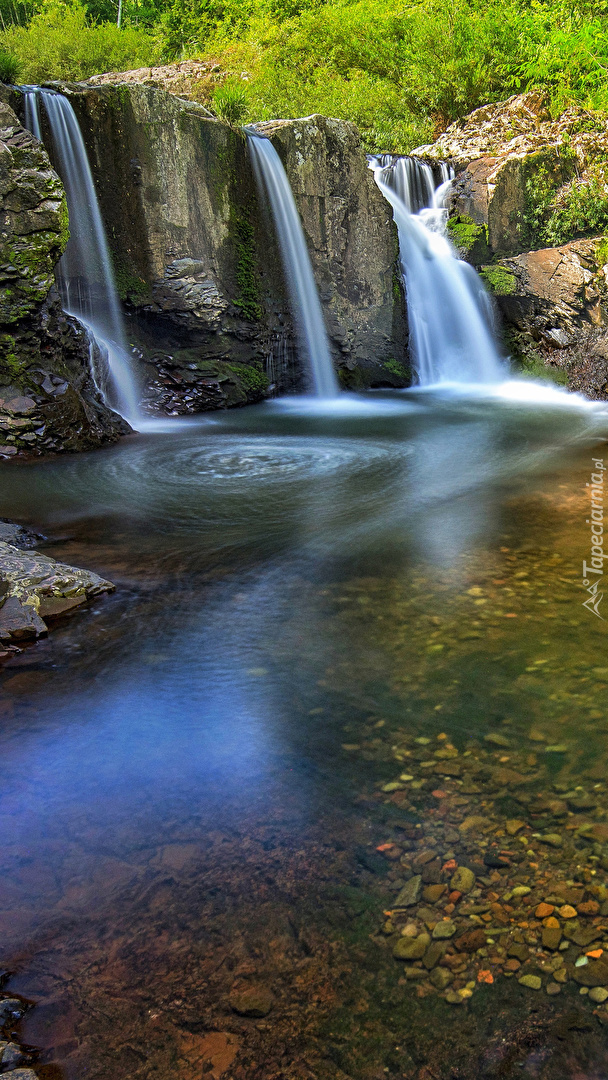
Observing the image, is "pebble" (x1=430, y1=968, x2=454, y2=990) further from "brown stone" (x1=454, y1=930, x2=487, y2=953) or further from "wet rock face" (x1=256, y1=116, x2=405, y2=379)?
"wet rock face" (x1=256, y1=116, x2=405, y2=379)

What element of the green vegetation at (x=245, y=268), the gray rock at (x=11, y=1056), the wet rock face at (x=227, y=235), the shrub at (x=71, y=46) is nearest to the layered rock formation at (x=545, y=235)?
the wet rock face at (x=227, y=235)

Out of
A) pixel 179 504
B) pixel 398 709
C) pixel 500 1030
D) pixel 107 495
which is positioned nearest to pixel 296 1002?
pixel 500 1030

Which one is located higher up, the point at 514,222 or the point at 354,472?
the point at 514,222

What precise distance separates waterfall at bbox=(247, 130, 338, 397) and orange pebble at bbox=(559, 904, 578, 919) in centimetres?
1111

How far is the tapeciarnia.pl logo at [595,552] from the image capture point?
4436 mm

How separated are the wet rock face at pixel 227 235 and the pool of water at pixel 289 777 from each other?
5855mm

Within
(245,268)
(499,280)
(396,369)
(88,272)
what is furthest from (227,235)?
(499,280)

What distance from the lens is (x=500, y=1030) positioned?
1.87 meters

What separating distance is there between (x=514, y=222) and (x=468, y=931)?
14.2 metres

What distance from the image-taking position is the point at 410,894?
7.57 ft

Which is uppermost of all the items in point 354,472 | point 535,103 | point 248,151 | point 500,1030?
point 535,103

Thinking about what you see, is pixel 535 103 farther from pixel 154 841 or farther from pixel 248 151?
pixel 154 841

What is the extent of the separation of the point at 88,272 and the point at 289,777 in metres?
9.50

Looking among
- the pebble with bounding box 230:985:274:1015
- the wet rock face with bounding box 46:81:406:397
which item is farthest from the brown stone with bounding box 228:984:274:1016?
the wet rock face with bounding box 46:81:406:397
